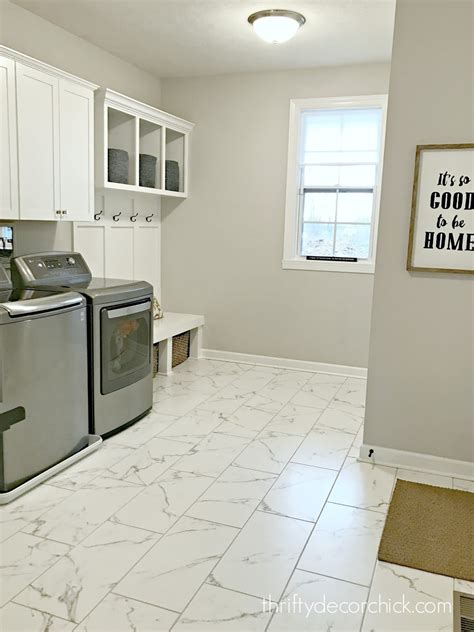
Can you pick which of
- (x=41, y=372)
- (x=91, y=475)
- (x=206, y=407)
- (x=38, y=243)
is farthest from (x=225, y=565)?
(x=38, y=243)

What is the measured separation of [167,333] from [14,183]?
1.90 meters

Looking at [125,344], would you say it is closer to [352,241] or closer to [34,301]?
[34,301]

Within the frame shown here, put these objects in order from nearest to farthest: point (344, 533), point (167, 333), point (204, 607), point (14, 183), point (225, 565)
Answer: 1. point (204, 607)
2. point (225, 565)
3. point (344, 533)
4. point (14, 183)
5. point (167, 333)

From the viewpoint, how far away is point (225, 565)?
2.19m

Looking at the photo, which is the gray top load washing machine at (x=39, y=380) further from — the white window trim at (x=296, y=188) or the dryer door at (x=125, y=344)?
the white window trim at (x=296, y=188)

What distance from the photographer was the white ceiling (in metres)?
3.51

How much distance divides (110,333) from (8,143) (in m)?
1.23

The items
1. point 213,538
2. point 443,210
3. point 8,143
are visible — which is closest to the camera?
point 213,538

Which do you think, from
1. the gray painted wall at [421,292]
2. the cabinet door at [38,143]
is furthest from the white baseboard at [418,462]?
the cabinet door at [38,143]

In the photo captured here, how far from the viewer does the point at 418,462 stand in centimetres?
310

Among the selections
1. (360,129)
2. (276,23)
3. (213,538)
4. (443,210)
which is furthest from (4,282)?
(360,129)

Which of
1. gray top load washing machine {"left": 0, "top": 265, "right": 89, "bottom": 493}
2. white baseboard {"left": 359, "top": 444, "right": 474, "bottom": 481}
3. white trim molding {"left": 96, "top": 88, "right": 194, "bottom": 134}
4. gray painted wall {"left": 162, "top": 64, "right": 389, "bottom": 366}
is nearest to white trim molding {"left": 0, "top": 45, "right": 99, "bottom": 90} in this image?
white trim molding {"left": 96, "top": 88, "right": 194, "bottom": 134}

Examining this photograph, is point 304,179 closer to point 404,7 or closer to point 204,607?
point 404,7

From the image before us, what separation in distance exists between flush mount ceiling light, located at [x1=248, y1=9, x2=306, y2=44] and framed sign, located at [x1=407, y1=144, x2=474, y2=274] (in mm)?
1382
